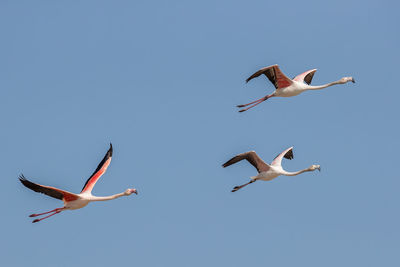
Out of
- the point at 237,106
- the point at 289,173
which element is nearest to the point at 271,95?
the point at 237,106

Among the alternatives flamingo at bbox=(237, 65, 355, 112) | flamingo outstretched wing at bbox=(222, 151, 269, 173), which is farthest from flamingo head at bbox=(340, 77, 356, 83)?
flamingo outstretched wing at bbox=(222, 151, 269, 173)

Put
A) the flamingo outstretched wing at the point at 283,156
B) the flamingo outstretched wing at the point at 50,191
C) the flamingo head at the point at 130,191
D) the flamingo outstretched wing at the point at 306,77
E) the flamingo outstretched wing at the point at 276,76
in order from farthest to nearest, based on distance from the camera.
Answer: the flamingo outstretched wing at the point at 306,77
the flamingo outstretched wing at the point at 283,156
the flamingo outstretched wing at the point at 276,76
the flamingo head at the point at 130,191
the flamingo outstretched wing at the point at 50,191

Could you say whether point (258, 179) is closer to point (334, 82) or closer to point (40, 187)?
point (334, 82)

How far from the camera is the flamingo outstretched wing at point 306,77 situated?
4295cm

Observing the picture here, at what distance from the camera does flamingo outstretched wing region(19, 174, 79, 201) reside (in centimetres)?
3253

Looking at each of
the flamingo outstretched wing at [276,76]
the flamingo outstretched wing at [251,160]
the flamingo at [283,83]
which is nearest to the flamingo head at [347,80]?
the flamingo at [283,83]

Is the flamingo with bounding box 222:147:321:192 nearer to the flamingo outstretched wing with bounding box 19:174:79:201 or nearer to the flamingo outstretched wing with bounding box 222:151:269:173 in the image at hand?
the flamingo outstretched wing with bounding box 222:151:269:173

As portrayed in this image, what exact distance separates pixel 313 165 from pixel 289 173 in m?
1.23

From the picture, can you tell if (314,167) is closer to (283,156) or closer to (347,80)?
(283,156)

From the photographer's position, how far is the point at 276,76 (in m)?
40.0

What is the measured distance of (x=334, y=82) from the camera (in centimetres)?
4181

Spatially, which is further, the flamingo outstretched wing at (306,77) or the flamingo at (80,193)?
the flamingo outstretched wing at (306,77)

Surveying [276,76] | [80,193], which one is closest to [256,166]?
[276,76]

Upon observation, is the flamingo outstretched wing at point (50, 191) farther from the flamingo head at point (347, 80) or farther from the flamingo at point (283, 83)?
the flamingo head at point (347, 80)
